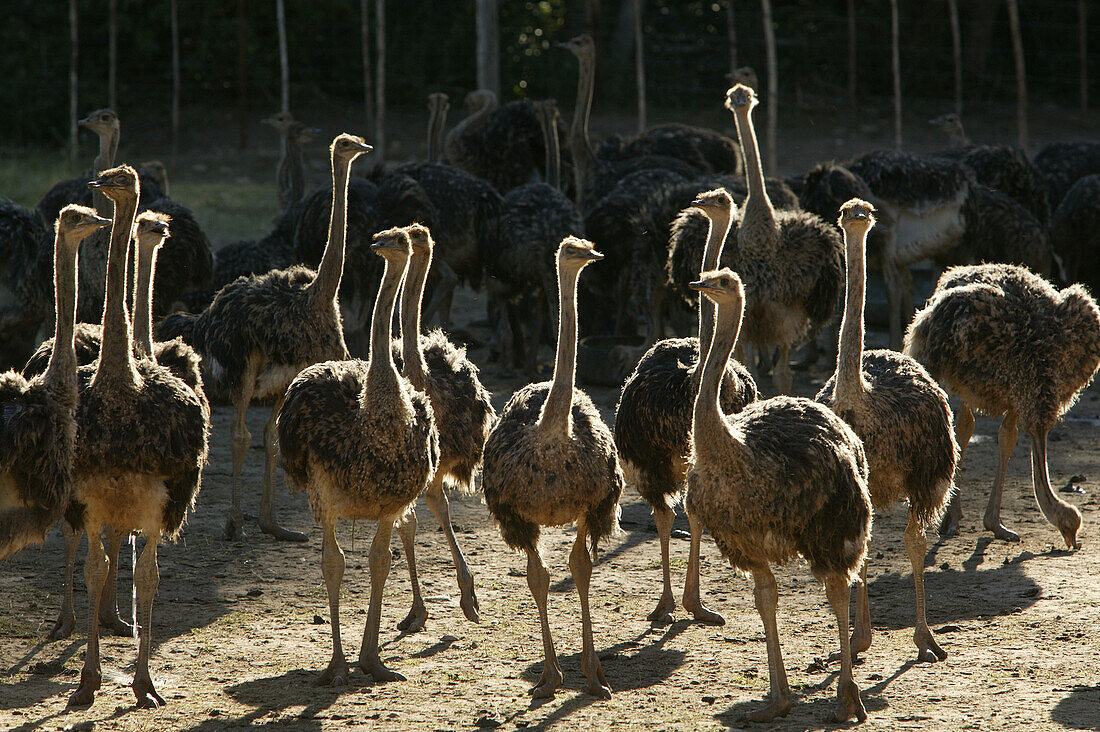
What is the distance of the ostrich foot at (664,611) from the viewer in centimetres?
570

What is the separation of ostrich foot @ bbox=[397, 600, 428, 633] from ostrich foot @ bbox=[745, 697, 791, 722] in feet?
5.36

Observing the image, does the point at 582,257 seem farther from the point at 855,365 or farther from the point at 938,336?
the point at 938,336

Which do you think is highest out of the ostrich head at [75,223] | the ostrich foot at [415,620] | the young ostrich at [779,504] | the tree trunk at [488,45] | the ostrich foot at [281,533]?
the tree trunk at [488,45]

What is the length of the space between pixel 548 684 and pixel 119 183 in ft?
8.39

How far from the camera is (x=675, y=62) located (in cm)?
2034

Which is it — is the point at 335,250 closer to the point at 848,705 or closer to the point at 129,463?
the point at 129,463

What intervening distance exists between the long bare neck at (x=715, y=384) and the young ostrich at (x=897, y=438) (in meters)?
0.71

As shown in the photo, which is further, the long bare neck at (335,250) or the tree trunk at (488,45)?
the tree trunk at (488,45)

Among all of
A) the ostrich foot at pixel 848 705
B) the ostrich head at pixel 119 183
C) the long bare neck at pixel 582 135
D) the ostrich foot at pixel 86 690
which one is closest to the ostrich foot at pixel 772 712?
the ostrich foot at pixel 848 705

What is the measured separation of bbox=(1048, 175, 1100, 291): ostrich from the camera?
1081 centimetres

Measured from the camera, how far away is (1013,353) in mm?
6500

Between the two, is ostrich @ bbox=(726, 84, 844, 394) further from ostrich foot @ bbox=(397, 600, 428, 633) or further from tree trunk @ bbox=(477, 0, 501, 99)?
tree trunk @ bbox=(477, 0, 501, 99)

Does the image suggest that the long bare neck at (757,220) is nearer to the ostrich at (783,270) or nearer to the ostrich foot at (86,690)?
the ostrich at (783,270)

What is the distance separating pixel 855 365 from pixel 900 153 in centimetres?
586
